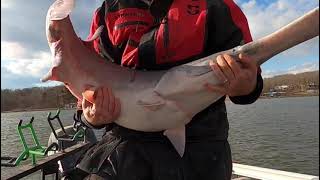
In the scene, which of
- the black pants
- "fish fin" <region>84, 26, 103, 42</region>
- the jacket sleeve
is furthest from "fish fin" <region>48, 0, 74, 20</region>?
the jacket sleeve

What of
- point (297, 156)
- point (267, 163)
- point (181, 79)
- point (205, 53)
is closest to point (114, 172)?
point (181, 79)

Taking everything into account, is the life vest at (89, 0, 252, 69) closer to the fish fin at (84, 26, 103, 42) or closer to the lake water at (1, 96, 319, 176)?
the fish fin at (84, 26, 103, 42)

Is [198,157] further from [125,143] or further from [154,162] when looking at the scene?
[125,143]

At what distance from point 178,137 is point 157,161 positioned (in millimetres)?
227

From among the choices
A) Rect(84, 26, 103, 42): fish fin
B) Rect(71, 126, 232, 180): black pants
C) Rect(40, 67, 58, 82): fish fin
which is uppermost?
Rect(84, 26, 103, 42): fish fin

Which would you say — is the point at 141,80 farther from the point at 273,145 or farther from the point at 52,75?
the point at 273,145

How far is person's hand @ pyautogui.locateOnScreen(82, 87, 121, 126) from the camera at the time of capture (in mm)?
2111

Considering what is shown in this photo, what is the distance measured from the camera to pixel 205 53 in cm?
220

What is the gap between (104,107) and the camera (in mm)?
2105

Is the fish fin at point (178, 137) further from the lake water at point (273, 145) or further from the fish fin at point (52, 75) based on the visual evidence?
the lake water at point (273, 145)

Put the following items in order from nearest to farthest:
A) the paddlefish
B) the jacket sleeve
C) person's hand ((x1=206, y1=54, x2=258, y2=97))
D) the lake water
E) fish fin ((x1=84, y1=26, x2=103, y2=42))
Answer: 1. person's hand ((x1=206, y1=54, x2=258, y2=97))
2. the paddlefish
3. the jacket sleeve
4. fish fin ((x1=84, y1=26, x2=103, y2=42))
5. the lake water

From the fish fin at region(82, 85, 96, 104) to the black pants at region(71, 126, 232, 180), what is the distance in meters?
0.24

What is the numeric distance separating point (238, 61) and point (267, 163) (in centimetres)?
1520

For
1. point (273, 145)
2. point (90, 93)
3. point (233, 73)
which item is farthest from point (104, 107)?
point (273, 145)
